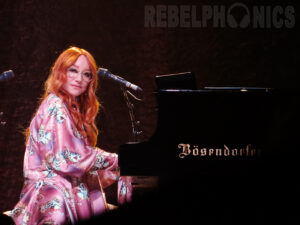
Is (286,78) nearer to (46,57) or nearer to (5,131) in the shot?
(46,57)

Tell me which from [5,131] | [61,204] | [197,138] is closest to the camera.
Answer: [197,138]

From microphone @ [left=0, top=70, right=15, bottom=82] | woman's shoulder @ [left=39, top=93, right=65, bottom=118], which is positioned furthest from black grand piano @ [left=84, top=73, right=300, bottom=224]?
microphone @ [left=0, top=70, right=15, bottom=82]

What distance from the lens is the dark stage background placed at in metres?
4.18

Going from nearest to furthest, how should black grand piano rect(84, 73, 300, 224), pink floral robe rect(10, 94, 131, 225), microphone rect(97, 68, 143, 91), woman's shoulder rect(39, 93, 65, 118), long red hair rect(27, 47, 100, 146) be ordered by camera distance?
1. black grand piano rect(84, 73, 300, 224)
2. pink floral robe rect(10, 94, 131, 225)
3. woman's shoulder rect(39, 93, 65, 118)
4. long red hair rect(27, 47, 100, 146)
5. microphone rect(97, 68, 143, 91)

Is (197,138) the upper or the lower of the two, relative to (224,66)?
lower

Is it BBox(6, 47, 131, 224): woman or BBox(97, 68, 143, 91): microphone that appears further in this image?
BBox(97, 68, 143, 91): microphone

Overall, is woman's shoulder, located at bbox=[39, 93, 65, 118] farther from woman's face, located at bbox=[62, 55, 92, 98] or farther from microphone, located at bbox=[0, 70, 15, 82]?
microphone, located at bbox=[0, 70, 15, 82]

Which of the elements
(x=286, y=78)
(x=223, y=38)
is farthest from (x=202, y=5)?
(x=286, y=78)

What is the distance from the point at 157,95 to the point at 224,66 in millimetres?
1939

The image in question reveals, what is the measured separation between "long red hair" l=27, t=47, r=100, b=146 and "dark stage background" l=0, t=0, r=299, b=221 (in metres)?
0.11

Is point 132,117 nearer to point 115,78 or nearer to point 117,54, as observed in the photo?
Answer: point 115,78

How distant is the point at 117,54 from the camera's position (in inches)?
166

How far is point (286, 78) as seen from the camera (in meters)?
4.32
